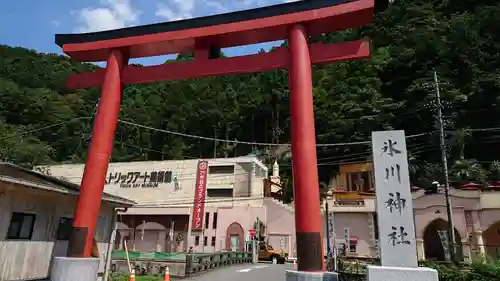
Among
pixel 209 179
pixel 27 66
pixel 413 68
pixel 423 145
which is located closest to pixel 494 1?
pixel 413 68

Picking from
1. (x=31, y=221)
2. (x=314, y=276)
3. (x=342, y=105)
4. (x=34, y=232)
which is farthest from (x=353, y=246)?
(x=31, y=221)

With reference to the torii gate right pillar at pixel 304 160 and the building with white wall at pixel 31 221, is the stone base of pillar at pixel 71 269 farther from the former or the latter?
the torii gate right pillar at pixel 304 160

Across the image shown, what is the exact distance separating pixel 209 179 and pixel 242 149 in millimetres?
19091

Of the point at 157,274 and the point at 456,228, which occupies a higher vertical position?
the point at 456,228

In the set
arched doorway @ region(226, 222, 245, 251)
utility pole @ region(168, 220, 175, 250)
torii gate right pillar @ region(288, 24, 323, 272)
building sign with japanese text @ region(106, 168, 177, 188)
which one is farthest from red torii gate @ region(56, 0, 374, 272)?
building sign with japanese text @ region(106, 168, 177, 188)

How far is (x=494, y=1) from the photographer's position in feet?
160

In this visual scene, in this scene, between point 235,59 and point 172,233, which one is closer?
point 235,59

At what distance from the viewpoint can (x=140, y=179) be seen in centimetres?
3941

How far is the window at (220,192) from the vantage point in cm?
3825

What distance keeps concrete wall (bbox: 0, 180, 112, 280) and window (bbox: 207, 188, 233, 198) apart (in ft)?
85.0

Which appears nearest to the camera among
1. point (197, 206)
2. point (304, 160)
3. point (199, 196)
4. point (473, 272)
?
point (304, 160)

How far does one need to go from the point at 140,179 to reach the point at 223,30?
3193 cm

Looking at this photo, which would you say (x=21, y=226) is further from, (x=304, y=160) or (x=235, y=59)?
(x=304, y=160)

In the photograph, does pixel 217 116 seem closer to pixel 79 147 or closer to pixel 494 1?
pixel 79 147
